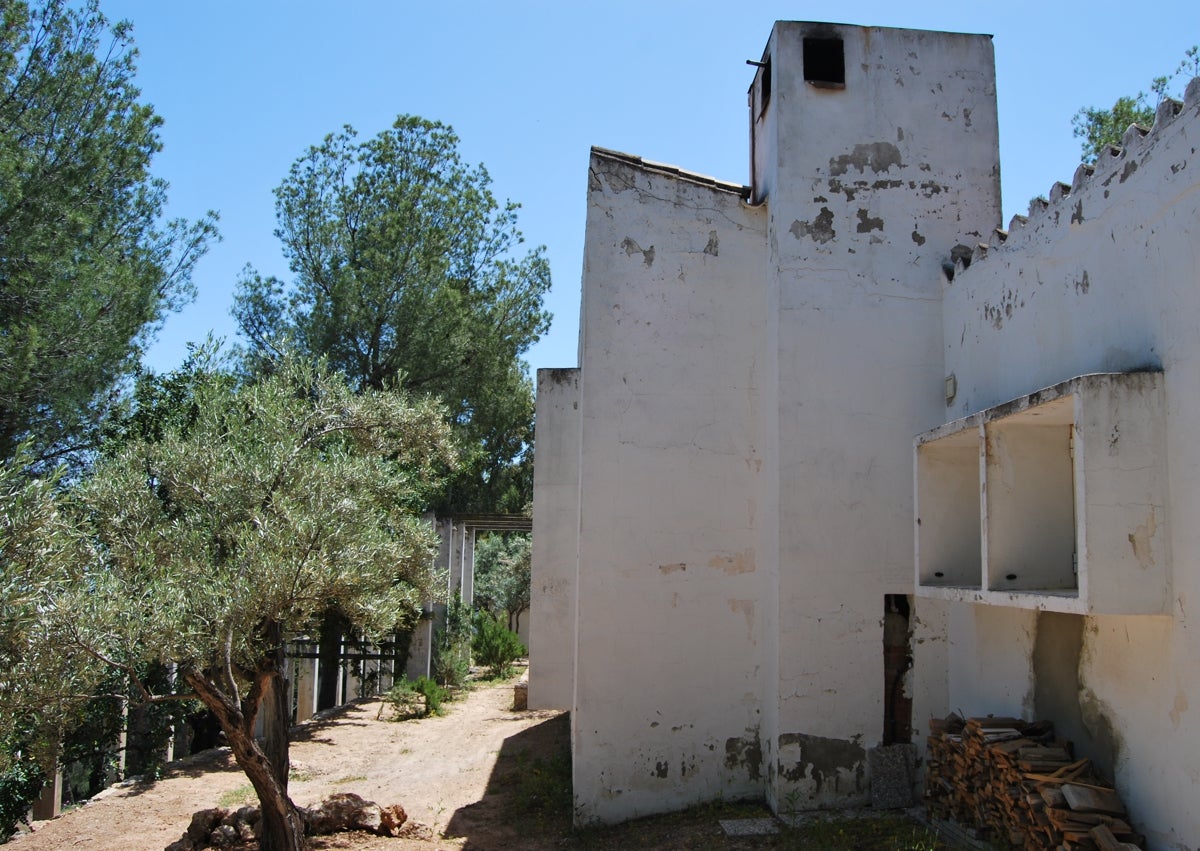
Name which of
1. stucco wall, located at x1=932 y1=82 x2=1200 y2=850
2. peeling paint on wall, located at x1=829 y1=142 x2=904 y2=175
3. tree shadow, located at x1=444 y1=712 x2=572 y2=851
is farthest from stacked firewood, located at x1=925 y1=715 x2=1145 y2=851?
peeling paint on wall, located at x1=829 y1=142 x2=904 y2=175

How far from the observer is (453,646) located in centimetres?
1872

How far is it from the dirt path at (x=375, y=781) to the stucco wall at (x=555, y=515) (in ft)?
4.54

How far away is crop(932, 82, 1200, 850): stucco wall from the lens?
466 centimetres

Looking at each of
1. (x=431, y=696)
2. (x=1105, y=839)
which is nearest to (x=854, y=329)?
(x=1105, y=839)

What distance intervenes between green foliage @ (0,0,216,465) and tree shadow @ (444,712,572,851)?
6.99 metres

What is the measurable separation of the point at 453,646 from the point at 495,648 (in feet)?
5.80

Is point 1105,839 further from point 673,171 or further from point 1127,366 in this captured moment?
point 673,171

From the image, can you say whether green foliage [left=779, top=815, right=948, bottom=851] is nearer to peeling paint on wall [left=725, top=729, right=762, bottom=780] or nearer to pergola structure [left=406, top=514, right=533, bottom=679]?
peeling paint on wall [left=725, top=729, right=762, bottom=780]

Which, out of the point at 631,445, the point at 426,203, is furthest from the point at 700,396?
the point at 426,203

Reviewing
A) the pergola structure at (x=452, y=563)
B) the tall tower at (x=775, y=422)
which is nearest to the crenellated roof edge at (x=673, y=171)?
the tall tower at (x=775, y=422)

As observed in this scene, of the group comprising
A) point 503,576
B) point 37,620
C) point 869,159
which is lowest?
point 503,576

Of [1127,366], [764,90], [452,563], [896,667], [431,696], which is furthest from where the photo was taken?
[452,563]

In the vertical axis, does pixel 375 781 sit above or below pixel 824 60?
below

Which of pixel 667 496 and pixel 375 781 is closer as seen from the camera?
pixel 667 496
